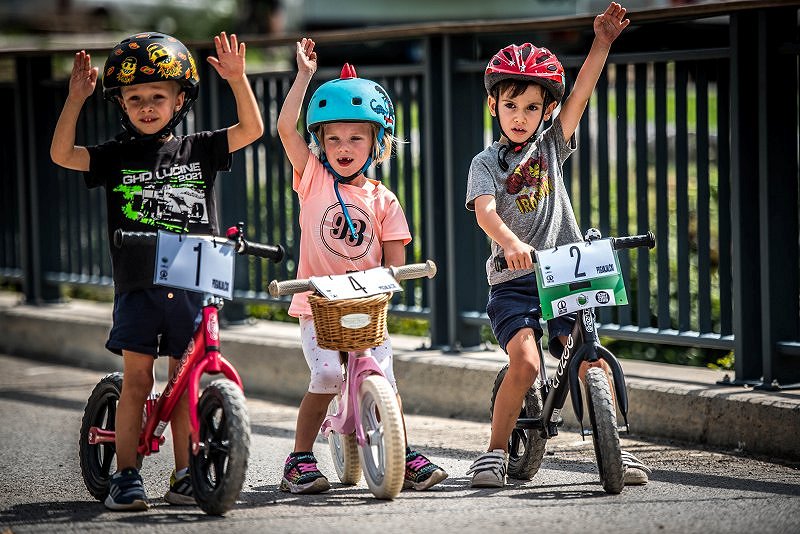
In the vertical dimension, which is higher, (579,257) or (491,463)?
(579,257)

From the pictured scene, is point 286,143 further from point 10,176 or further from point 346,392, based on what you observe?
point 10,176

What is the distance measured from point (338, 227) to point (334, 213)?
0.06 meters

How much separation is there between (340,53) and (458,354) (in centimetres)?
1390

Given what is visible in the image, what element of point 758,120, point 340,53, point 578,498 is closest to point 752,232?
→ point 758,120

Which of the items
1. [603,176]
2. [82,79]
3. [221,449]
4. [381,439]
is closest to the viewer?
[221,449]

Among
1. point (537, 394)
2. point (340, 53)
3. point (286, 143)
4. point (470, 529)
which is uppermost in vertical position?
point (340, 53)

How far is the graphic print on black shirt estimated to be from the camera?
5.23 metres

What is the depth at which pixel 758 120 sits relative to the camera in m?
6.18

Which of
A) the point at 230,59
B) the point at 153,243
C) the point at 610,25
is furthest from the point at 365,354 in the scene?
the point at 610,25

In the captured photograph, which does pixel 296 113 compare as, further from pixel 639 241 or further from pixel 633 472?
pixel 633 472

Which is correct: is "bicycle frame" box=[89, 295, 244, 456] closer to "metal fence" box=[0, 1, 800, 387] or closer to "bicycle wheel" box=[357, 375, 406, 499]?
"bicycle wheel" box=[357, 375, 406, 499]

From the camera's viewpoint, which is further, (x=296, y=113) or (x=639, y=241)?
(x=296, y=113)

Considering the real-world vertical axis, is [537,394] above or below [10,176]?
below

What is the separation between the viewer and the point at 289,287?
4.99m
